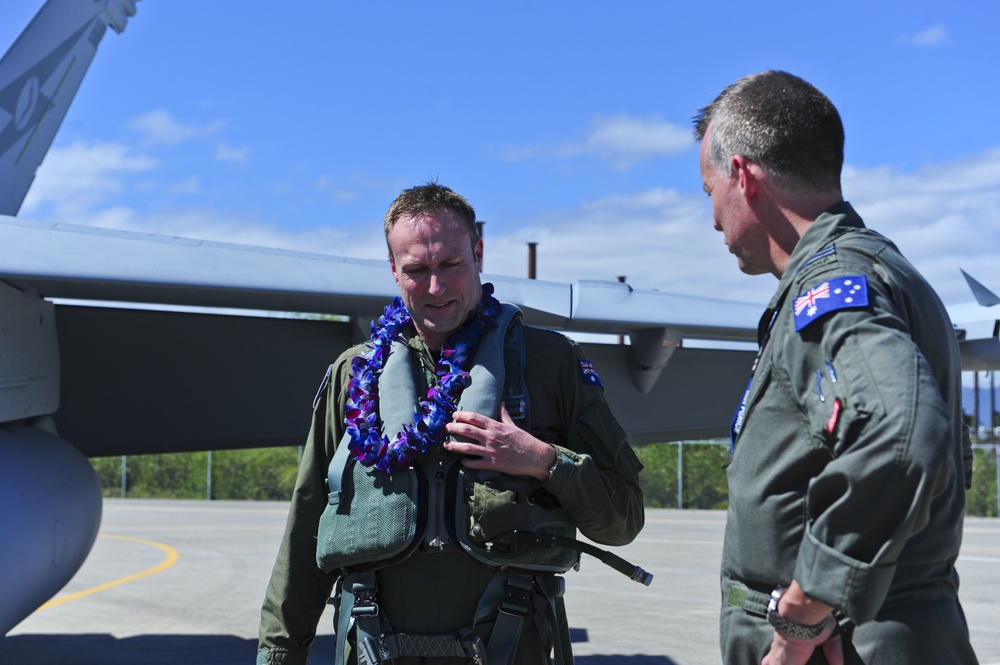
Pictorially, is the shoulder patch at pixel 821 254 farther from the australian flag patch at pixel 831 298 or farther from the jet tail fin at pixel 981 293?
the jet tail fin at pixel 981 293

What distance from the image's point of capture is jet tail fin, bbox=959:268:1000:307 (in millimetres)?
6633

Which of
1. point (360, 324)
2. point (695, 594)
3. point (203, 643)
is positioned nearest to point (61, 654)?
point (203, 643)

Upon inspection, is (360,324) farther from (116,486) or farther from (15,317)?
(116,486)

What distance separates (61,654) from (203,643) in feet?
3.35

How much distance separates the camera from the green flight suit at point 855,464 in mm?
1767

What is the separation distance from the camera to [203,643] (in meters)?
8.40

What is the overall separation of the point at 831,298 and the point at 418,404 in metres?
1.33

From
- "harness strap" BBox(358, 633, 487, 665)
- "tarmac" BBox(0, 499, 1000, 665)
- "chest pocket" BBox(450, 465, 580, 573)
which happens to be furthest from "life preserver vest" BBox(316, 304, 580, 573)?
"tarmac" BBox(0, 499, 1000, 665)

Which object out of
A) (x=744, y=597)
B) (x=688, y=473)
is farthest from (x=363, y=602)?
(x=688, y=473)

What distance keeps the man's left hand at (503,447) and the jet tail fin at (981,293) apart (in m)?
4.81

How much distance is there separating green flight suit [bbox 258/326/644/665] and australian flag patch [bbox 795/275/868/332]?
0.94m

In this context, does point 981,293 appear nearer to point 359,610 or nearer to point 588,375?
point 588,375

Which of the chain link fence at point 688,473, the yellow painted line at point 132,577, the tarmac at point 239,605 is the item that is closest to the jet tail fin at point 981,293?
the tarmac at point 239,605

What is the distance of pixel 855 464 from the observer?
1771mm
